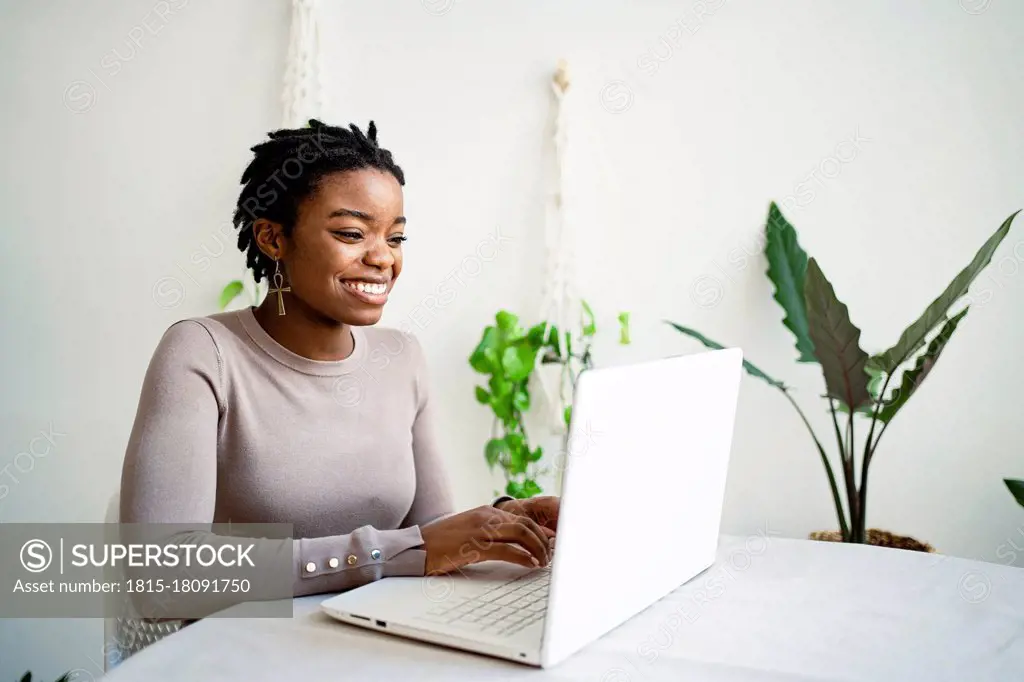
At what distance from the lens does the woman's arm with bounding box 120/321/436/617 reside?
118cm

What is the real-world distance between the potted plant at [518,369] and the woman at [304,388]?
0.97m

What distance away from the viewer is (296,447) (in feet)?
5.02

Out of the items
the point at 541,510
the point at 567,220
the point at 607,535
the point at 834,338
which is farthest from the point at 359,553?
the point at 567,220

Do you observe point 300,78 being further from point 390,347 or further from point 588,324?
point 390,347

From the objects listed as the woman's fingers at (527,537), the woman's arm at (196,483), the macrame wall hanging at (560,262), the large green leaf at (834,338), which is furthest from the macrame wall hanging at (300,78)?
the woman's fingers at (527,537)

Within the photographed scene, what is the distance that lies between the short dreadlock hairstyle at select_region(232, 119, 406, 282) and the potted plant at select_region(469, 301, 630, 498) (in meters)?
1.10

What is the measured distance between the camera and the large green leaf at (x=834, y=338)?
2.08 meters

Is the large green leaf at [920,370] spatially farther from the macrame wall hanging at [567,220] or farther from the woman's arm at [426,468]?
the woman's arm at [426,468]

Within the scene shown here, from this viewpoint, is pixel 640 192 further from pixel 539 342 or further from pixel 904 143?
pixel 904 143

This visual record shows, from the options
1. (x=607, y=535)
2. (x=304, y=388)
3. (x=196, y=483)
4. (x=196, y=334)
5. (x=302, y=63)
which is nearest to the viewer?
(x=607, y=535)

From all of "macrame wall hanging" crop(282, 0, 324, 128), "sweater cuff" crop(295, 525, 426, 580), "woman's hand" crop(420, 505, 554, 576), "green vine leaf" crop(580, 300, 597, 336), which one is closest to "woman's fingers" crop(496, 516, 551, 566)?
"woman's hand" crop(420, 505, 554, 576)

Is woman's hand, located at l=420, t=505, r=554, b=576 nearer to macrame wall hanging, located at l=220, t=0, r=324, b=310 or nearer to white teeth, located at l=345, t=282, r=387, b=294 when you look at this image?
white teeth, located at l=345, t=282, r=387, b=294

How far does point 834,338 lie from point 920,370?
207 millimetres

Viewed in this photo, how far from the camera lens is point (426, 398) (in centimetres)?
180
